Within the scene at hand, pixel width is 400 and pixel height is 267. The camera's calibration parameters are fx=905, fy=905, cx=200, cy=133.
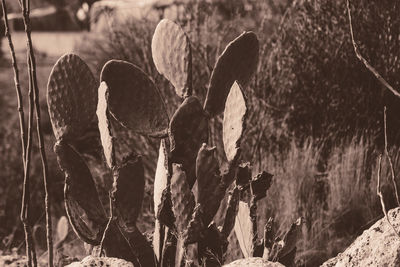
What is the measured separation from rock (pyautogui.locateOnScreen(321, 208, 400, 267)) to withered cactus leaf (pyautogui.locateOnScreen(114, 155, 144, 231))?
774 millimetres

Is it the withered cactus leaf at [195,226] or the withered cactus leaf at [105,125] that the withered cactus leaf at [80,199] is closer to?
the withered cactus leaf at [105,125]

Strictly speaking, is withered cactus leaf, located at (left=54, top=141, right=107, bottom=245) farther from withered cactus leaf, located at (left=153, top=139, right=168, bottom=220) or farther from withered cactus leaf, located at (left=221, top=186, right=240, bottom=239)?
withered cactus leaf, located at (left=221, top=186, right=240, bottom=239)

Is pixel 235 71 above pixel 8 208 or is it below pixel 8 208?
above

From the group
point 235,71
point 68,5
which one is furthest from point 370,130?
point 68,5

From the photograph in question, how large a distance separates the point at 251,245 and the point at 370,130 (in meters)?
2.67

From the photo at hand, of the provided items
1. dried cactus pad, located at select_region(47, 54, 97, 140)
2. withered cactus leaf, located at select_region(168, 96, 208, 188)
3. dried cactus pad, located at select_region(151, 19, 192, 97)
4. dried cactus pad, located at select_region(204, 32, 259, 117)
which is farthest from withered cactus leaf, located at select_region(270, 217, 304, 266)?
dried cactus pad, located at select_region(47, 54, 97, 140)

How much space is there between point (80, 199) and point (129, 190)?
0.18m

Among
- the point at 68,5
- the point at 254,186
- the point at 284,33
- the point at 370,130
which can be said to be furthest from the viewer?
the point at 68,5

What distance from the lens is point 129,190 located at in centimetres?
332

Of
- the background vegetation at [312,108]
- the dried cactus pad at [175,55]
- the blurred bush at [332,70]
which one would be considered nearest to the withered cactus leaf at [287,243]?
the dried cactus pad at [175,55]

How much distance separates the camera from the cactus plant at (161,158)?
3.23m

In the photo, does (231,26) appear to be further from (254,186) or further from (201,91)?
(254,186)

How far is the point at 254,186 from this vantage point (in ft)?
11.0

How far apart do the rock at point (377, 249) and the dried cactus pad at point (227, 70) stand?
0.79 metres
